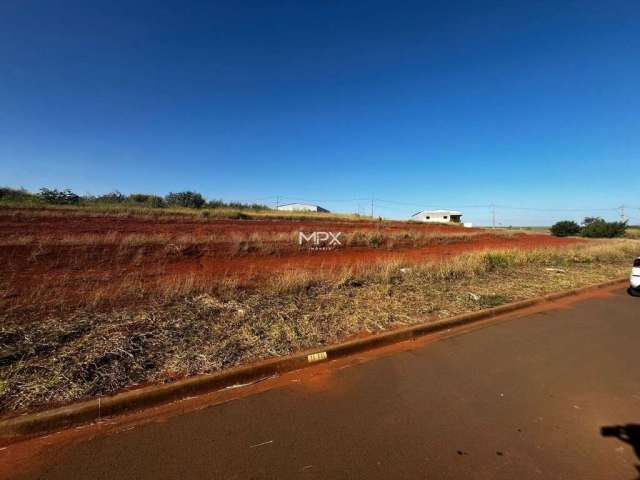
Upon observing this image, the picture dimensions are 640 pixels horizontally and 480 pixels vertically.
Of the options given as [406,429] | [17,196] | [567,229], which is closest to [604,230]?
[567,229]

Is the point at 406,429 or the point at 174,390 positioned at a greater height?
the point at 174,390

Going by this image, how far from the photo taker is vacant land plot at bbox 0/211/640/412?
3.50 m

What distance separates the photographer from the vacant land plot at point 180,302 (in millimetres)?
3496

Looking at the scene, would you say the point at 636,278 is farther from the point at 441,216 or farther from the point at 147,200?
the point at 441,216

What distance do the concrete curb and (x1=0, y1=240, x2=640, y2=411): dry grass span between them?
0.55 ft

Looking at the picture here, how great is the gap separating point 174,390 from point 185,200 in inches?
1527

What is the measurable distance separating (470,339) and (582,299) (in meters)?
4.91

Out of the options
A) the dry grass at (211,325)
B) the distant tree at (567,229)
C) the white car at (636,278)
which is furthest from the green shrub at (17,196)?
the distant tree at (567,229)

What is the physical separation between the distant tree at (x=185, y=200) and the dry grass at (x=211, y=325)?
33.6 meters

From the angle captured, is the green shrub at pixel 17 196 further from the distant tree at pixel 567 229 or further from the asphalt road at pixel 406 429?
the distant tree at pixel 567 229

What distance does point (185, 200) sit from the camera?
38.6 m

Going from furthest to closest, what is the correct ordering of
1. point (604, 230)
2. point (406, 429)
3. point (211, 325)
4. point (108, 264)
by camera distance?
point (604, 230), point (108, 264), point (211, 325), point (406, 429)

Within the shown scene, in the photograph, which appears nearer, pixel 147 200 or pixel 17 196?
pixel 17 196

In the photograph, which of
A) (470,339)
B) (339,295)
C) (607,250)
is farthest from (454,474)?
(607,250)
